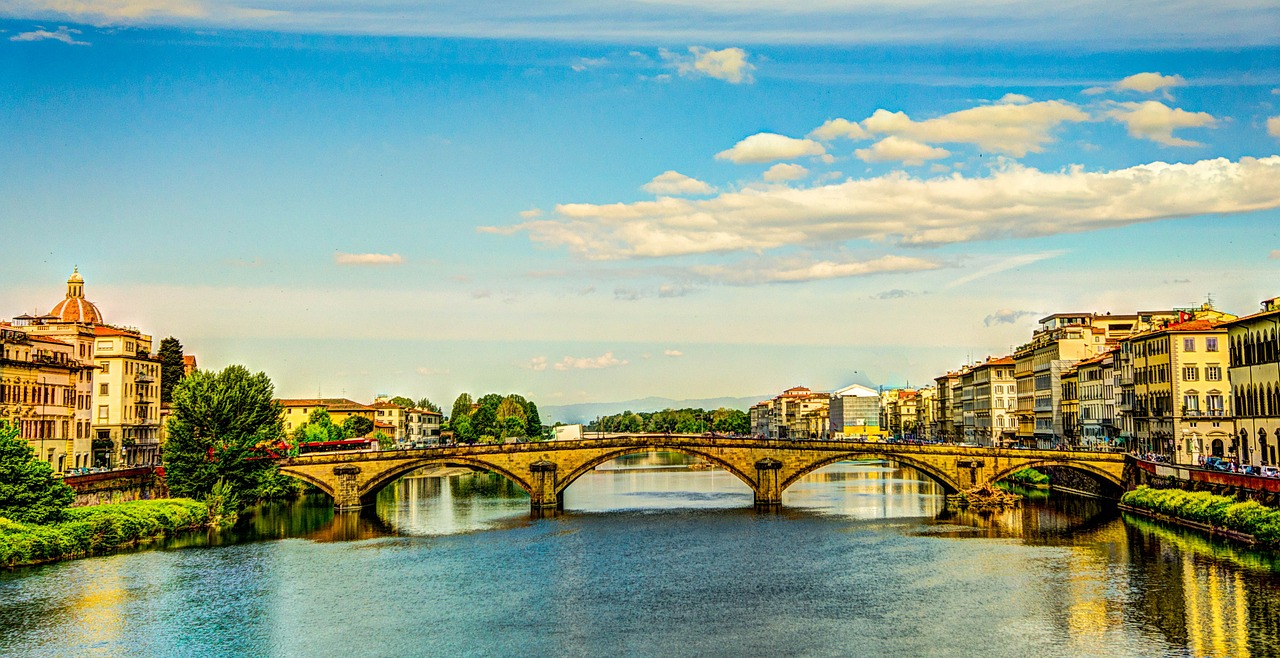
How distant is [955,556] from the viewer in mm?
60812

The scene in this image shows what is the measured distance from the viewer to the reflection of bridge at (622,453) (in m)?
85.6

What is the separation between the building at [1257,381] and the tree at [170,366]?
88617mm

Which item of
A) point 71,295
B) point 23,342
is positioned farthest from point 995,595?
point 71,295

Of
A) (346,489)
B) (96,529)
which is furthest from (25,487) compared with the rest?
(346,489)

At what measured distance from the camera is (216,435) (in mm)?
78625

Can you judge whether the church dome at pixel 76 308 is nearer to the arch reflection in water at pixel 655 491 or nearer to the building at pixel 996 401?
the arch reflection in water at pixel 655 491

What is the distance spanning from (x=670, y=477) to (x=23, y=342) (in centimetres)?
7869

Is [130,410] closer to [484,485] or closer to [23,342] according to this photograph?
[23,342]

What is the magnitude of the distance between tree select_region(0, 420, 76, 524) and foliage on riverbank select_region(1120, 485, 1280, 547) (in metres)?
59.3

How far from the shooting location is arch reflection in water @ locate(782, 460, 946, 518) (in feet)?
281

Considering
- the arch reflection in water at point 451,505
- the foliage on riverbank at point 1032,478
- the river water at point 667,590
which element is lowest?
the river water at point 667,590

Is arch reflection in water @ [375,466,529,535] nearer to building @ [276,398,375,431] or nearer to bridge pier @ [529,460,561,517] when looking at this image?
bridge pier @ [529,460,561,517]

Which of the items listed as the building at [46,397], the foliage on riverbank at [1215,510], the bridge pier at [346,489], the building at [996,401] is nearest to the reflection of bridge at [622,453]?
the bridge pier at [346,489]

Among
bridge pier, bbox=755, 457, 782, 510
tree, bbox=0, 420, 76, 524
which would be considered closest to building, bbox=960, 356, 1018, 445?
bridge pier, bbox=755, 457, 782, 510
